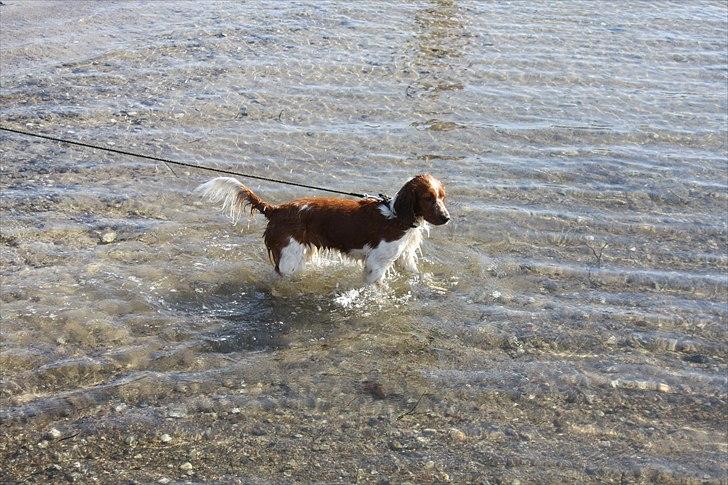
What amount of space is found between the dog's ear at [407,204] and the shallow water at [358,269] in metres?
0.75

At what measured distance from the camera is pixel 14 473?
4852 millimetres

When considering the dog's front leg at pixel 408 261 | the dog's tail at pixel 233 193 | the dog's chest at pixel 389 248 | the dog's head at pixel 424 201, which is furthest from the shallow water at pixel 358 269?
the dog's head at pixel 424 201

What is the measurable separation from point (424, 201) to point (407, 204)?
0.16 m

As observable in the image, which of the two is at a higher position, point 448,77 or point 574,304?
point 448,77

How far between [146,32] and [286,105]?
3.35m

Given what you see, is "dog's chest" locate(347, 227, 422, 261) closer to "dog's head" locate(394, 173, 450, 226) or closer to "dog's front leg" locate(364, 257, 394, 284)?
"dog's front leg" locate(364, 257, 394, 284)

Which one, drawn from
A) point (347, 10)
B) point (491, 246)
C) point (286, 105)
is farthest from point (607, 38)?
point (491, 246)

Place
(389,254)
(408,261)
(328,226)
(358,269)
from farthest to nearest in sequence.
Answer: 1. (358,269)
2. (408,261)
3. (389,254)
4. (328,226)

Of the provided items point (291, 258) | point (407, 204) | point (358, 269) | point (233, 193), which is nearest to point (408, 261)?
point (358, 269)

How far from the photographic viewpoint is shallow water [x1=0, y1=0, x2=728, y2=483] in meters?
5.30

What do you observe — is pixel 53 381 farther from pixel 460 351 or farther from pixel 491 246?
pixel 491 246

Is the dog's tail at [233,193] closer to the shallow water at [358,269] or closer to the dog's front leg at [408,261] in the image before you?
the shallow water at [358,269]

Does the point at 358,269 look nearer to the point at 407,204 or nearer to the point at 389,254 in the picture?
the point at 389,254

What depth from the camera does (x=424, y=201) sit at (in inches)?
255
